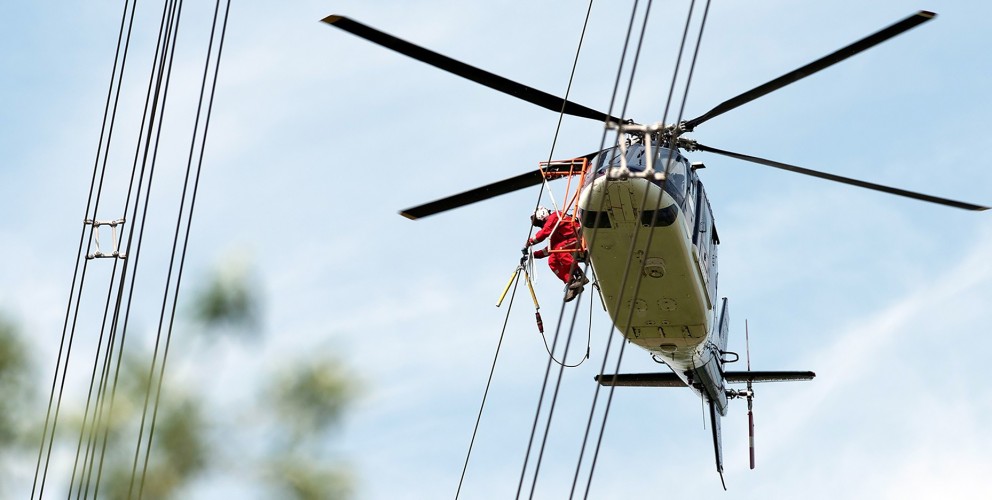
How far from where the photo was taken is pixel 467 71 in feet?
45.9

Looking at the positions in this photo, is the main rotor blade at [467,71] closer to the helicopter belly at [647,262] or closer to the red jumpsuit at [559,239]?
the helicopter belly at [647,262]

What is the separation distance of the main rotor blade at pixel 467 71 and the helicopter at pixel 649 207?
0.01 metres

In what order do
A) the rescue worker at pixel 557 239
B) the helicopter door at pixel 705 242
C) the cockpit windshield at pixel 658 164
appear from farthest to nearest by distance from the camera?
the helicopter door at pixel 705 242 < the rescue worker at pixel 557 239 < the cockpit windshield at pixel 658 164

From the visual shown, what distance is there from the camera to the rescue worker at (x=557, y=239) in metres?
15.1

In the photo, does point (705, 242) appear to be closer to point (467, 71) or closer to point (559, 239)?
point (559, 239)

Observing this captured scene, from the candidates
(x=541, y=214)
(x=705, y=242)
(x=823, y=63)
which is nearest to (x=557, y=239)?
(x=541, y=214)

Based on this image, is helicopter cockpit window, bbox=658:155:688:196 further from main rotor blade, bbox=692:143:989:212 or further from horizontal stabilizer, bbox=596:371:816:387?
horizontal stabilizer, bbox=596:371:816:387

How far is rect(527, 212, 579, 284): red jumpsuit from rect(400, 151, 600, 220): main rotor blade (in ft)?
1.85

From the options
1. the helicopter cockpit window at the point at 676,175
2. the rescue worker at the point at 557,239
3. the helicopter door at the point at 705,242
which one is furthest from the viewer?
the helicopter door at the point at 705,242

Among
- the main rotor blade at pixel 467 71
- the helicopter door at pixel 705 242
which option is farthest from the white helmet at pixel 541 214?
the helicopter door at pixel 705 242

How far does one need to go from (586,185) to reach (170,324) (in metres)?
5.41

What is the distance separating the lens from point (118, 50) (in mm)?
15383

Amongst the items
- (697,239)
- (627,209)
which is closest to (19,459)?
(627,209)

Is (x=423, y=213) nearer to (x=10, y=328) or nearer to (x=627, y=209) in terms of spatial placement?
(x=627, y=209)
